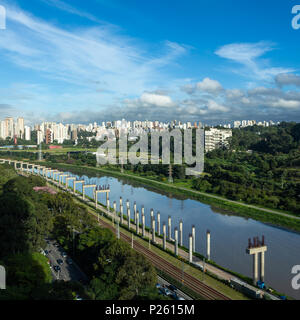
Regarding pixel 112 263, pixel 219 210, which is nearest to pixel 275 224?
pixel 219 210

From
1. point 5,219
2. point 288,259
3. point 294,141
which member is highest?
point 294,141

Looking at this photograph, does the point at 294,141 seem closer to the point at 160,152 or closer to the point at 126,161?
the point at 160,152

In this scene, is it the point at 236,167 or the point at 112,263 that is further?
the point at 236,167

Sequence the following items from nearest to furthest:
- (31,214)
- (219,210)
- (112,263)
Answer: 1. (112,263)
2. (31,214)
3. (219,210)

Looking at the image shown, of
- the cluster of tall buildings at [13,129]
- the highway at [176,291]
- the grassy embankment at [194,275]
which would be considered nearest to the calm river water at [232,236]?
the grassy embankment at [194,275]

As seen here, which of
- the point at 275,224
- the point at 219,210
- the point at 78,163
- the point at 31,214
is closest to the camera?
the point at 31,214

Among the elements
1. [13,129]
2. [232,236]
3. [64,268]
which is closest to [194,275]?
[64,268]

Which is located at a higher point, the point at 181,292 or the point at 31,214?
the point at 31,214
